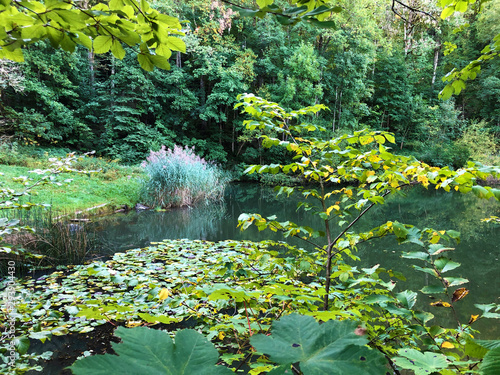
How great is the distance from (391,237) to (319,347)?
5296mm

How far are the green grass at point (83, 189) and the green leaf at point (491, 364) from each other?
20.1 ft

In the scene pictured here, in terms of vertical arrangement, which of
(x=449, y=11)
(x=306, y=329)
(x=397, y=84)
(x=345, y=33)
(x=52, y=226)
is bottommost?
(x=52, y=226)

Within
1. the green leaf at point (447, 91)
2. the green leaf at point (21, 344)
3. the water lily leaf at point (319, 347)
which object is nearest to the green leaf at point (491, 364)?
the water lily leaf at point (319, 347)

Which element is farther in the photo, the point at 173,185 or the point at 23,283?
the point at 173,185

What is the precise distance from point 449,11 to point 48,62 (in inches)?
635

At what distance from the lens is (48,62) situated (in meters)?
13.0

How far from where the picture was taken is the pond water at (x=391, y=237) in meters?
3.00

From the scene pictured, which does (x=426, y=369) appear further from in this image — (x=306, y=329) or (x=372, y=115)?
(x=372, y=115)

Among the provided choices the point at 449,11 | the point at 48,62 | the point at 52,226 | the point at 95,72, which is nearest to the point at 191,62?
the point at 95,72

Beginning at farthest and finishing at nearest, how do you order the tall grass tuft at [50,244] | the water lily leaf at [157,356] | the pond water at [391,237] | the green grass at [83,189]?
the green grass at [83,189] → the tall grass tuft at [50,244] → the pond water at [391,237] → the water lily leaf at [157,356]

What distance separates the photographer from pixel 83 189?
7.50 metres

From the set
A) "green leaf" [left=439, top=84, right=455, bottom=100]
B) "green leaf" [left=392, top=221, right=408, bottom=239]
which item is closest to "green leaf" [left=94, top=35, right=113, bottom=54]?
"green leaf" [left=392, top=221, right=408, bottom=239]

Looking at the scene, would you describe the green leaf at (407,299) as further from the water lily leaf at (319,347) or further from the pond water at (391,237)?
the pond water at (391,237)

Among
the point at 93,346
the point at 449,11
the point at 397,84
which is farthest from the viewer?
the point at 397,84
